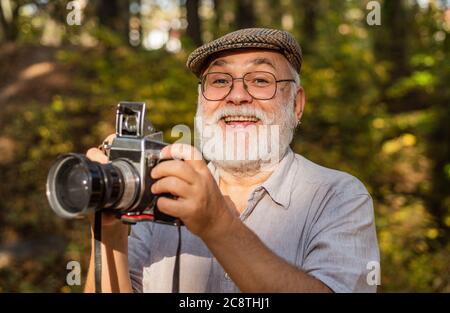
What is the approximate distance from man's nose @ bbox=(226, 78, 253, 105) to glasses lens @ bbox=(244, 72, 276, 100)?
0.05 ft

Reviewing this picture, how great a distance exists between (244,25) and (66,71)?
11.5ft

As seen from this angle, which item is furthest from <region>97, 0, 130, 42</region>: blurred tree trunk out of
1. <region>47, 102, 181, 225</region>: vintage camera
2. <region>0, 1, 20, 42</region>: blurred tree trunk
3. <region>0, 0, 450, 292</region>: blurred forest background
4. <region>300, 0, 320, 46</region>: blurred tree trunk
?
<region>47, 102, 181, 225</region>: vintage camera

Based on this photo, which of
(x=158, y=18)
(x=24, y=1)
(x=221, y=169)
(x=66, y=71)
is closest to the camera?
(x=221, y=169)

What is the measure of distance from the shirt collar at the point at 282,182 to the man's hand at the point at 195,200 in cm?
54

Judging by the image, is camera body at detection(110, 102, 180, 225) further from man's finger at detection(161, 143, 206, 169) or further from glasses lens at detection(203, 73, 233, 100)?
glasses lens at detection(203, 73, 233, 100)

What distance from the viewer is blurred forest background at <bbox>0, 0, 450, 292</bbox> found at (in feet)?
21.9

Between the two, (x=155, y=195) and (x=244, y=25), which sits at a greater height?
(x=244, y=25)

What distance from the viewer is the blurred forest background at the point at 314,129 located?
6.68 metres

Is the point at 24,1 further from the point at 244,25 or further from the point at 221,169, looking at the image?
the point at 221,169

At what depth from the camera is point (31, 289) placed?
6082 millimetres

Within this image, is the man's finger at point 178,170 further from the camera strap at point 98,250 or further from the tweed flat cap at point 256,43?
the tweed flat cap at point 256,43
